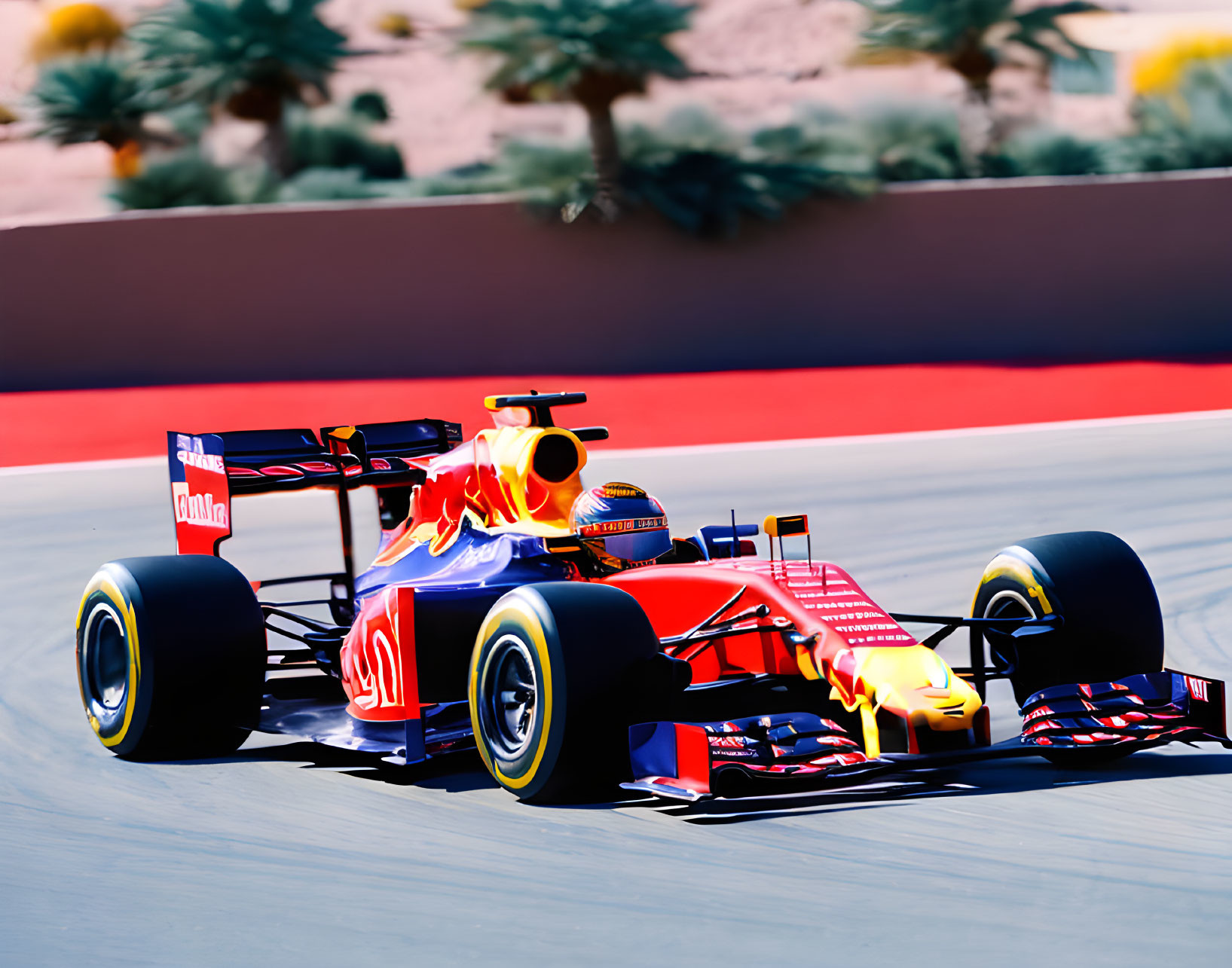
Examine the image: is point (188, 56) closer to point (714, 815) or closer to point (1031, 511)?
point (1031, 511)

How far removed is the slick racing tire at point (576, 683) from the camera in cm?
614

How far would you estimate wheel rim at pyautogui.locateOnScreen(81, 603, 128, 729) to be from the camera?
312 inches

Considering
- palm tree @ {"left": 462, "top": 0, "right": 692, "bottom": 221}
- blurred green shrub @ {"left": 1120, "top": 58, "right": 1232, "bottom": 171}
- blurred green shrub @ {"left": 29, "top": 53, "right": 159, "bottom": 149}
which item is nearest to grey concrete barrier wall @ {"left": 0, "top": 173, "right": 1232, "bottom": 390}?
palm tree @ {"left": 462, "top": 0, "right": 692, "bottom": 221}

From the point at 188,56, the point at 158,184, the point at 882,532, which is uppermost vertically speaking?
the point at 188,56

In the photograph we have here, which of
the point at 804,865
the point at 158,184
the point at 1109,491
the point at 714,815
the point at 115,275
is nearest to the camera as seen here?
the point at 804,865

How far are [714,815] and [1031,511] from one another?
31.0 feet

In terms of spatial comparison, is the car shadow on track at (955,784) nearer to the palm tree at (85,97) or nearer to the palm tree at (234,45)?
the palm tree at (234,45)

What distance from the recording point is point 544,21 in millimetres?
35594

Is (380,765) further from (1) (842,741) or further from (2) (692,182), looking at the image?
(2) (692,182)

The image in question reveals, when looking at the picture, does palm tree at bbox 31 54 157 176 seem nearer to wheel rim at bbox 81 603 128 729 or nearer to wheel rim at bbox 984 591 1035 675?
wheel rim at bbox 81 603 128 729

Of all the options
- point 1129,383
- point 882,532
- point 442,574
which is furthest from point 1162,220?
point 442,574

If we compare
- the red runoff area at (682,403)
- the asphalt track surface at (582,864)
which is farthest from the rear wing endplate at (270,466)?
the red runoff area at (682,403)

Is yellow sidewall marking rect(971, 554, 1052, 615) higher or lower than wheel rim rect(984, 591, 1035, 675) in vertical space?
higher

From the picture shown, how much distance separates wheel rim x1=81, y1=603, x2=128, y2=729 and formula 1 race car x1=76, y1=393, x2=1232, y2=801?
0.04ft
